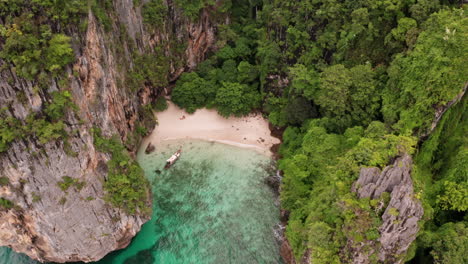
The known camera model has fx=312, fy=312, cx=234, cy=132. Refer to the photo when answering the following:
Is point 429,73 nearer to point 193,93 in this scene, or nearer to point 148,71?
point 193,93

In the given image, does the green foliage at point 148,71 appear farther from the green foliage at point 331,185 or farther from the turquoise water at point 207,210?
the green foliage at point 331,185

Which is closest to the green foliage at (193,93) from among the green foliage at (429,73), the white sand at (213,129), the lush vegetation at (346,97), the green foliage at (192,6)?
the lush vegetation at (346,97)

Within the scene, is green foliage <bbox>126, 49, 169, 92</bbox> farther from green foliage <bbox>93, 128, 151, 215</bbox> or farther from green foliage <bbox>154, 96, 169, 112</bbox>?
green foliage <bbox>93, 128, 151, 215</bbox>

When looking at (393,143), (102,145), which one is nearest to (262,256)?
(393,143)

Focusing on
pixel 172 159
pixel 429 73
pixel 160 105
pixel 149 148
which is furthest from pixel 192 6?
pixel 429 73

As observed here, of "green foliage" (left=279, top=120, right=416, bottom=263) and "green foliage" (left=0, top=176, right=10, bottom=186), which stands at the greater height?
"green foliage" (left=279, top=120, right=416, bottom=263)

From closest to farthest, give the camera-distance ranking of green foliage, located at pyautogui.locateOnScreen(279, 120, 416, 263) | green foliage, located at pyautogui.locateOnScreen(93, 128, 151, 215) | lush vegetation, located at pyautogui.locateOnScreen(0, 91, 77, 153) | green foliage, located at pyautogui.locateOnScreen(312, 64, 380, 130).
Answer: green foliage, located at pyautogui.locateOnScreen(279, 120, 416, 263)
lush vegetation, located at pyautogui.locateOnScreen(0, 91, 77, 153)
green foliage, located at pyautogui.locateOnScreen(93, 128, 151, 215)
green foliage, located at pyautogui.locateOnScreen(312, 64, 380, 130)

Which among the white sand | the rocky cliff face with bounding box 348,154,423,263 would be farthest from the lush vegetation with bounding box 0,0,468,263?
the white sand
